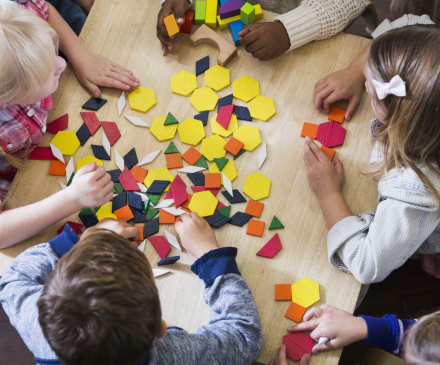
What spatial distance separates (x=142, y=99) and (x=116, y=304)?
556mm

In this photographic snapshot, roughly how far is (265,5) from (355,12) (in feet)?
1.07

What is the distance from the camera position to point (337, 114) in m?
0.94

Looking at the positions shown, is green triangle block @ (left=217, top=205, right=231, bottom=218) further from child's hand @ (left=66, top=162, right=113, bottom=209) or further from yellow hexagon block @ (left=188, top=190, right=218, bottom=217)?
child's hand @ (left=66, top=162, right=113, bottom=209)

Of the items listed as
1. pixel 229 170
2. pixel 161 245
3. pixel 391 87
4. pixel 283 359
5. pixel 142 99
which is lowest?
pixel 283 359

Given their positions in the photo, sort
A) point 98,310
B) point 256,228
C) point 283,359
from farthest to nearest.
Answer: point 256,228
point 283,359
point 98,310

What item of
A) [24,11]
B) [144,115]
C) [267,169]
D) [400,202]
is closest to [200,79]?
[144,115]

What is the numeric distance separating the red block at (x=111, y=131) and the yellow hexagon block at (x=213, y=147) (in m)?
0.22

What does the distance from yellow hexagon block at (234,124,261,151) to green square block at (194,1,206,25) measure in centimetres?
33

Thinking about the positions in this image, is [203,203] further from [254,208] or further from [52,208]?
[52,208]

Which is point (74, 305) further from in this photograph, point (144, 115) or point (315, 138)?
point (315, 138)

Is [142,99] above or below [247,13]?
below

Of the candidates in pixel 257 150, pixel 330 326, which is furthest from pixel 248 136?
pixel 330 326

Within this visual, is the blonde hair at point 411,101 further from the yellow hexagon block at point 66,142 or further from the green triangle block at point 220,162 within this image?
the yellow hexagon block at point 66,142

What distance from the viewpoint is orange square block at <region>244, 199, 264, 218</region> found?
2.83 feet
